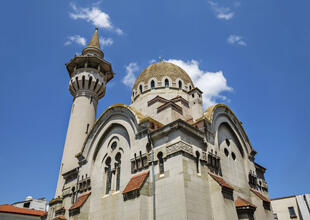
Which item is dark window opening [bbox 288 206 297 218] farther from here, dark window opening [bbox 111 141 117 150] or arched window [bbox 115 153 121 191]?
dark window opening [bbox 111 141 117 150]

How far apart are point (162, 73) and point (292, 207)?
2544 cm

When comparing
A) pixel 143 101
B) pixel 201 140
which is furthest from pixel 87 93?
pixel 201 140

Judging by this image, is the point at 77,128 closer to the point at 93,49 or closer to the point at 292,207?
the point at 93,49

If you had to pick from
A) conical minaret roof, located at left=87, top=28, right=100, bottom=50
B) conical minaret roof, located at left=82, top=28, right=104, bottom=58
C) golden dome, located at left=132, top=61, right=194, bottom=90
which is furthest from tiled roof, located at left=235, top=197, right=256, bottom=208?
conical minaret roof, located at left=87, top=28, right=100, bottom=50

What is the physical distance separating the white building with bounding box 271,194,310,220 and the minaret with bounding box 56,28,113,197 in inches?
1106

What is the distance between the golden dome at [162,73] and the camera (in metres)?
30.9

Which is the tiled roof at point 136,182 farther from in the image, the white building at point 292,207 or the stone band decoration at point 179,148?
the white building at point 292,207

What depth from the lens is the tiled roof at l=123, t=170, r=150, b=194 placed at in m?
16.3

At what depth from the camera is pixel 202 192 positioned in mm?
16141

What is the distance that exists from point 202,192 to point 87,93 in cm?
2150

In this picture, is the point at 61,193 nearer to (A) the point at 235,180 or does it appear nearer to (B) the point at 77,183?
(B) the point at 77,183

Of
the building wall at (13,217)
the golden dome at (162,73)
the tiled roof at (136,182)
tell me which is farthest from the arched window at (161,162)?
the building wall at (13,217)

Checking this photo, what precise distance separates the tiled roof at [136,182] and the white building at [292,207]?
2653 centimetres

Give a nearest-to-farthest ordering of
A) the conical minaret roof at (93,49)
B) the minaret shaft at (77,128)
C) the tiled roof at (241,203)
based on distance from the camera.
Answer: the tiled roof at (241,203) < the minaret shaft at (77,128) < the conical minaret roof at (93,49)
